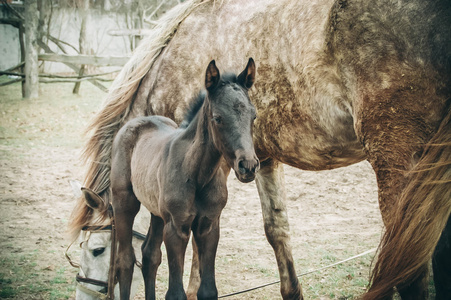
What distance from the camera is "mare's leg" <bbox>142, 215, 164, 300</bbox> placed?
306 centimetres

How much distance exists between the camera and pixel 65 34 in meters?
17.7

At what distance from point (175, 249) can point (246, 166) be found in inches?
28.8

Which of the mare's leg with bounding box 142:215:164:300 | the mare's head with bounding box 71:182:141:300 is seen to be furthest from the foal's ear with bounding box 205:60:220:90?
the mare's head with bounding box 71:182:141:300

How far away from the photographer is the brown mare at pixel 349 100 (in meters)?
2.25

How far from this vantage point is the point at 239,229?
5.46 meters

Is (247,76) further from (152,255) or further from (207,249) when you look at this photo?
(152,255)

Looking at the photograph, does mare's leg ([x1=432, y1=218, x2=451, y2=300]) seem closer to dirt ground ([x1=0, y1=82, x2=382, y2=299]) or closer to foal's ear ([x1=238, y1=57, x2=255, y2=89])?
dirt ground ([x1=0, y1=82, x2=382, y2=299])

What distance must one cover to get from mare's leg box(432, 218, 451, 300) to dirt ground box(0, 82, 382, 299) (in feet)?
3.16

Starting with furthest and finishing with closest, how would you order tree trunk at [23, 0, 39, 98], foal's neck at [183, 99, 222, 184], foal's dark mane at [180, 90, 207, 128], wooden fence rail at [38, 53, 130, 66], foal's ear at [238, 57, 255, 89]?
tree trunk at [23, 0, 39, 98], wooden fence rail at [38, 53, 130, 66], foal's dark mane at [180, 90, 207, 128], foal's neck at [183, 99, 222, 184], foal's ear at [238, 57, 255, 89]

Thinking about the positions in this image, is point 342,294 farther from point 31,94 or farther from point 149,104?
point 31,94

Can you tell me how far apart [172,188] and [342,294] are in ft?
6.60

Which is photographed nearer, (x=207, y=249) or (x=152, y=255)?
(x=207, y=249)

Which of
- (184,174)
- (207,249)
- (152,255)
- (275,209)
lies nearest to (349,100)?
(184,174)

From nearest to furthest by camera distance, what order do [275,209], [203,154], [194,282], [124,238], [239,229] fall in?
1. [203,154]
2. [124,238]
3. [194,282]
4. [275,209]
5. [239,229]
